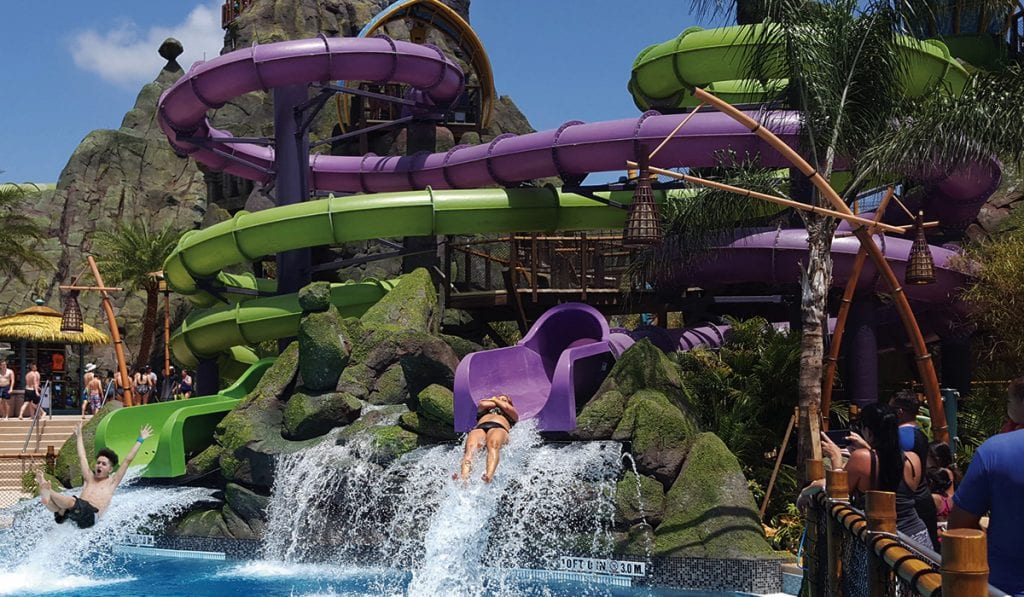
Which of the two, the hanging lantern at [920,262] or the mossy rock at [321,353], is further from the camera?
the mossy rock at [321,353]

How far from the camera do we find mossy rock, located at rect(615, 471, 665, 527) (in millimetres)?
10320

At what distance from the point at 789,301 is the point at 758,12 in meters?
5.93

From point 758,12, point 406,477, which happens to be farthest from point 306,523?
point 758,12

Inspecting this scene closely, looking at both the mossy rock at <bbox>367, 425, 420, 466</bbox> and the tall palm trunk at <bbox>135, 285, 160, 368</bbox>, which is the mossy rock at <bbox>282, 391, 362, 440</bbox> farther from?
the tall palm trunk at <bbox>135, 285, 160, 368</bbox>

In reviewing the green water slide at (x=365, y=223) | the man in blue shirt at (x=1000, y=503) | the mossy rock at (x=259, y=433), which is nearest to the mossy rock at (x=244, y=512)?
the mossy rock at (x=259, y=433)

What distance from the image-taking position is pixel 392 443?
11742mm

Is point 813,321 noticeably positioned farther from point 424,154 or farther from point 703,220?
point 424,154

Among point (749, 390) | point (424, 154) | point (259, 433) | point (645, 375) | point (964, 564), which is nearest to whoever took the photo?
point (964, 564)

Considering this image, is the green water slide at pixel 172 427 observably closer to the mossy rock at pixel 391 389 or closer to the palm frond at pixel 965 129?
the mossy rock at pixel 391 389

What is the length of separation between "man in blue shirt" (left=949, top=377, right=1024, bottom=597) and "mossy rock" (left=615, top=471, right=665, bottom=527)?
23.2ft

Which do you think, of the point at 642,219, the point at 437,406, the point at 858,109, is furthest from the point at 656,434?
the point at 858,109

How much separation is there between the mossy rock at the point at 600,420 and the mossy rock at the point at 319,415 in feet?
10.1

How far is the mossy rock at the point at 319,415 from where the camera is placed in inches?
497

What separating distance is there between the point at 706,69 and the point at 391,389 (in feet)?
25.9
